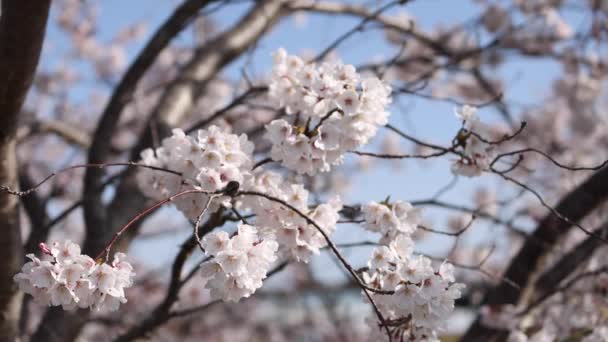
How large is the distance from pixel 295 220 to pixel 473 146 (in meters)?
0.60

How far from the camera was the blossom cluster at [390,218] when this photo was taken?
1.84 meters

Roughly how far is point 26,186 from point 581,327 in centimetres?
285

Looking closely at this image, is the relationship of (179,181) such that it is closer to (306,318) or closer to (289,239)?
(289,239)

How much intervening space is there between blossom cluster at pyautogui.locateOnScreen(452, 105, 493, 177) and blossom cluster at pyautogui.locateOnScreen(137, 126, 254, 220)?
0.64m

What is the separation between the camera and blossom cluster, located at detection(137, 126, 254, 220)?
1.76 metres

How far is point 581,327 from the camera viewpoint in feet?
9.74

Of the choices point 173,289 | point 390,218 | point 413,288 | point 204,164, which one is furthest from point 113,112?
point 413,288

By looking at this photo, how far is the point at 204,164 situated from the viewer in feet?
5.80

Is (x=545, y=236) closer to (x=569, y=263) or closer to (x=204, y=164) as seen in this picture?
(x=569, y=263)

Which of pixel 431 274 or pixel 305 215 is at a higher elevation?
pixel 305 215

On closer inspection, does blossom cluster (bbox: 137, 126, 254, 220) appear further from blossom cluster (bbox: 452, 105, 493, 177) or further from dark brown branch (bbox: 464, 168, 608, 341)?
dark brown branch (bbox: 464, 168, 608, 341)

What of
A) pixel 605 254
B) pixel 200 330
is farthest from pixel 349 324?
pixel 605 254

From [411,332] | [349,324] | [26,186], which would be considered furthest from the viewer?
[349,324]

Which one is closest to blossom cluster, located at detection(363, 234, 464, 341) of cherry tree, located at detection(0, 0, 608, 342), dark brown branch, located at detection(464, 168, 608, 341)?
cherry tree, located at detection(0, 0, 608, 342)
